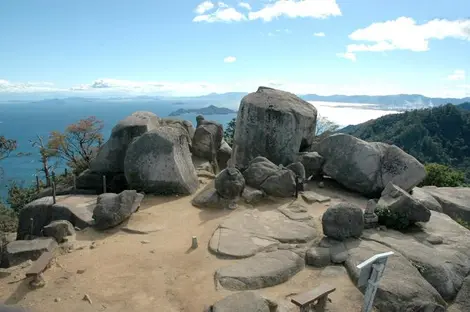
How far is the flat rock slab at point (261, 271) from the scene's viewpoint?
7949mm

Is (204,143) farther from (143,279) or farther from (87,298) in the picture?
(87,298)

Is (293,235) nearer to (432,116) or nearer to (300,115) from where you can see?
(300,115)

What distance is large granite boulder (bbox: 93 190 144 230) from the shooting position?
10.9m

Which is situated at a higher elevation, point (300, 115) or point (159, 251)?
point (300, 115)

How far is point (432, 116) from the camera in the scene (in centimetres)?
7206

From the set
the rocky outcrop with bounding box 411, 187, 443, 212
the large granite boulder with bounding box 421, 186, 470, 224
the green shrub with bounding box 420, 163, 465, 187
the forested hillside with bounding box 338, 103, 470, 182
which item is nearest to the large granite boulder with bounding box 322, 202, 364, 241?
the rocky outcrop with bounding box 411, 187, 443, 212

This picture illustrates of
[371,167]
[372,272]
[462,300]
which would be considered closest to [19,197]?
[371,167]

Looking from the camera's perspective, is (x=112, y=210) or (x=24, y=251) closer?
(x=24, y=251)

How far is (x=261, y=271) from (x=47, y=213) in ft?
26.6

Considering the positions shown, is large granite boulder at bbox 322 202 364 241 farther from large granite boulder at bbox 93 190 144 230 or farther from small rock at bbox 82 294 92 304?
small rock at bbox 82 294 92 304

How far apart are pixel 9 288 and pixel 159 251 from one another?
3.39 m

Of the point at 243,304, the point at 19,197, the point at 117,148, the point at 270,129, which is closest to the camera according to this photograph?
the point at 243,304

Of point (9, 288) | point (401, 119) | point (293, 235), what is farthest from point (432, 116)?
point (9, 288)

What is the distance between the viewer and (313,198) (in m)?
13.7
